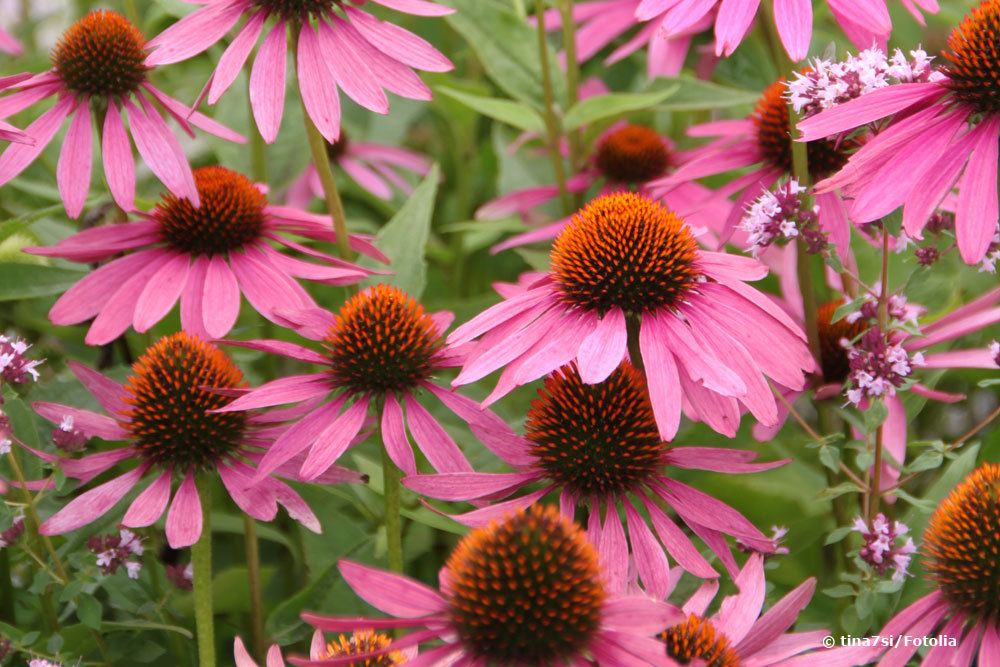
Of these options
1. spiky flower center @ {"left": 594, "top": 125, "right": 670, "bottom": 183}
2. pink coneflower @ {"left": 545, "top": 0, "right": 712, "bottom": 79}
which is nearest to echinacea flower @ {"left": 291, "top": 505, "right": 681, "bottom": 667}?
spiky flower center @ {"left": 594, "top": 125, "right": 670, "bottom": 183}

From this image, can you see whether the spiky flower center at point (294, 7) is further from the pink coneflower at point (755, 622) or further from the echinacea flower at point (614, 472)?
the pink coneflower at point (755, 622)

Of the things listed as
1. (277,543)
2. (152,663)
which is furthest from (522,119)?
(152,663)

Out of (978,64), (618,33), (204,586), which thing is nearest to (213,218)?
(204,586)

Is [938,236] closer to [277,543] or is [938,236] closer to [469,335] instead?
[469,335]

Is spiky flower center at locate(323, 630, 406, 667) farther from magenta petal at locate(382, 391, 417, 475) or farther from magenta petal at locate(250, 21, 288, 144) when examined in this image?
magenta petal at locate(250, 21, 288, 144)

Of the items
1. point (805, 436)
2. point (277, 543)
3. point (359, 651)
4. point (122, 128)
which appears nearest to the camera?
point (359, 651)

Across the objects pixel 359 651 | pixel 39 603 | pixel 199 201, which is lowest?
pixel 39 603

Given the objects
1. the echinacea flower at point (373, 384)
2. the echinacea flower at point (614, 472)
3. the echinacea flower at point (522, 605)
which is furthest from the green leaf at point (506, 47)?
the echinacea flower at point (522, 605)

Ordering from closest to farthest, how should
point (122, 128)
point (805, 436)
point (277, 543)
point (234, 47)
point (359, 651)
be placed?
point (359, 651) < point (234, 47) < point (122, 128) < point (805, 436) < point (277, 543)
